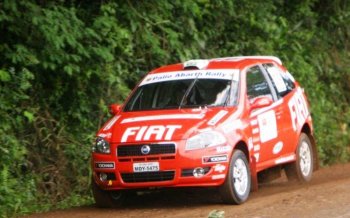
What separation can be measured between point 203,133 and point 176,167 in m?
0.53

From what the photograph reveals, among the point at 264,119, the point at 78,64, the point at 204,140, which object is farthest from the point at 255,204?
the point at 78,64

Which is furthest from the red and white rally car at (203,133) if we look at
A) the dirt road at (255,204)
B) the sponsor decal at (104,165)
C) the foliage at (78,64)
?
the foliage at (78,64)

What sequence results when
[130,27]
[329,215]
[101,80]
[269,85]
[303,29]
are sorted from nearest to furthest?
[329,215] → [269,85] → [101,80] → [130,27] → [303,29]

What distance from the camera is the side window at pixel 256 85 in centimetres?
1145

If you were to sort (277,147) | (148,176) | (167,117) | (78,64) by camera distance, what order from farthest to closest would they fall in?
(78,64) → (277,147) → (167,117) → (148,176)

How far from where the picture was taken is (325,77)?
20172 millimetres

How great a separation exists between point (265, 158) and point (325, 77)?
917cm

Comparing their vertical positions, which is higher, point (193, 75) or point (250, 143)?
point (193, 75)

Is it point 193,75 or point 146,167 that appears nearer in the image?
point 146,167

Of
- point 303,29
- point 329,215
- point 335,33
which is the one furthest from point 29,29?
point 335,33

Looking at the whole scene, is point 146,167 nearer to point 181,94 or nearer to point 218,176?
point 218,176

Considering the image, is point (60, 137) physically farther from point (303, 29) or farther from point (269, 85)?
point (303, 29)

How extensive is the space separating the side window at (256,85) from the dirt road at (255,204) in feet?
4.56

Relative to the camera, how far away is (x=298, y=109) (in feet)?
41.8
